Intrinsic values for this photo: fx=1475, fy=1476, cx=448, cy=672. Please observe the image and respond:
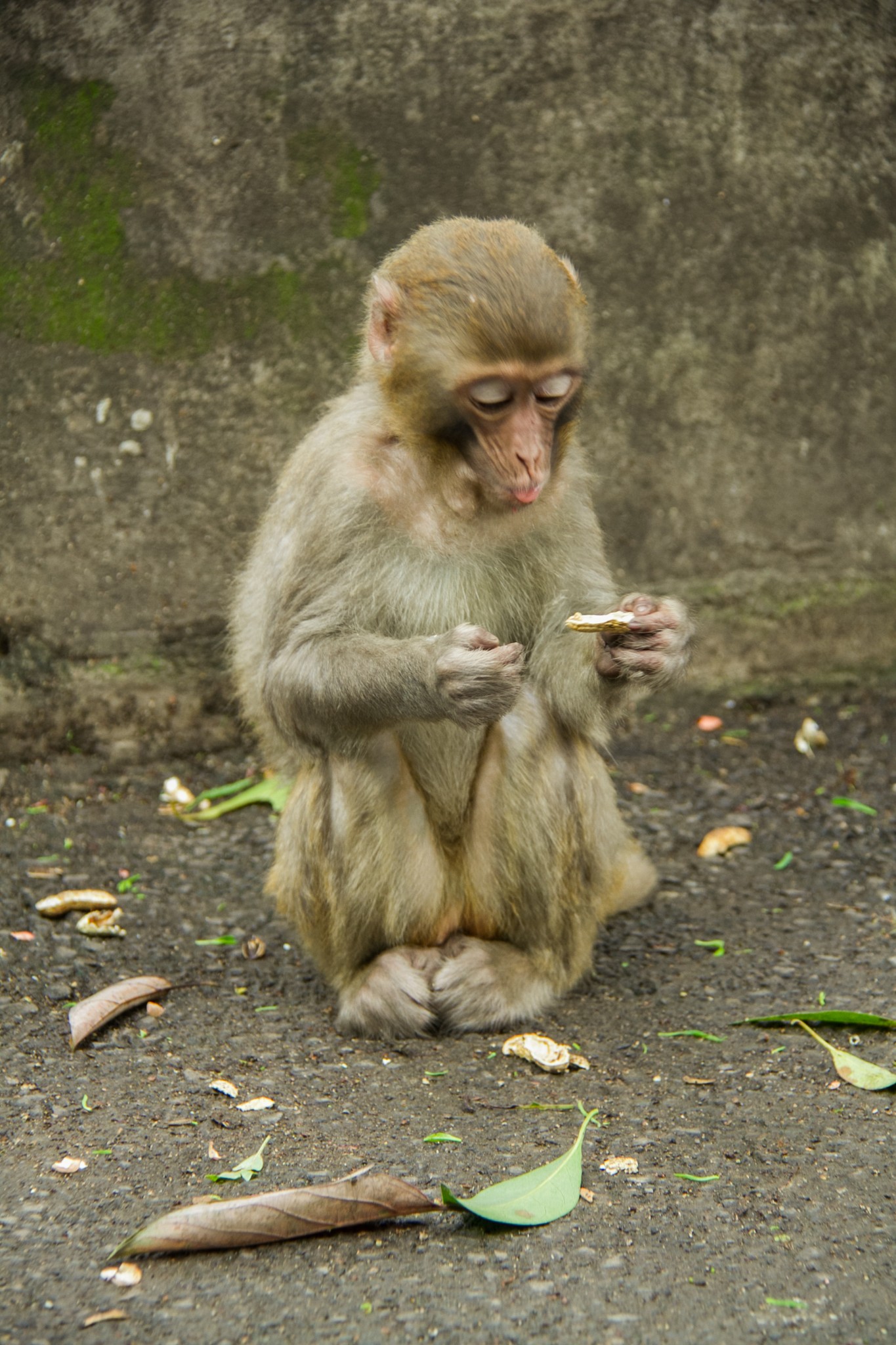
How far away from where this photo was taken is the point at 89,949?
471cm

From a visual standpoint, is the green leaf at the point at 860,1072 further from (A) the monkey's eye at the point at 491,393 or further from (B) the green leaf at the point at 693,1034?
(A) the monkey's eye at the point at 491,393

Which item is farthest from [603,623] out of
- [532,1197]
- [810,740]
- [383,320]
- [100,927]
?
[810,740]

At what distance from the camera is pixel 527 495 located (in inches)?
148

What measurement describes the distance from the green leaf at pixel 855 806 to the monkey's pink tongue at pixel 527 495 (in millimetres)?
2601

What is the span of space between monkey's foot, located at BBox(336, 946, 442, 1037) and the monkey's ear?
1.72 metres

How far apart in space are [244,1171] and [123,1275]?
1.53 feet

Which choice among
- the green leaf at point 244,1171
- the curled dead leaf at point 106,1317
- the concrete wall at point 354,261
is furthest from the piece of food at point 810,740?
the curled dead leaf at point 106,1317

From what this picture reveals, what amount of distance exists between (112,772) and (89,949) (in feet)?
4.68

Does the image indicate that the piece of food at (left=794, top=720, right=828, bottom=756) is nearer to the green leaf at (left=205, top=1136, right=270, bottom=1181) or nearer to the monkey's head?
the monkey's head

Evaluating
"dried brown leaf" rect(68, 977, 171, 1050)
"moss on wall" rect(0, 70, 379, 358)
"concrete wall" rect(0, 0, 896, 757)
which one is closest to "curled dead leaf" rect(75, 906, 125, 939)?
"dried brown leaf" rect(68, 977, 171, 1050)

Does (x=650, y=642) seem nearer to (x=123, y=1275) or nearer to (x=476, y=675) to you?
(x=476, y=675)

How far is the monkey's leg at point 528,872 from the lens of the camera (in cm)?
427

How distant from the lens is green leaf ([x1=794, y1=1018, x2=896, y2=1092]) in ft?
12.4

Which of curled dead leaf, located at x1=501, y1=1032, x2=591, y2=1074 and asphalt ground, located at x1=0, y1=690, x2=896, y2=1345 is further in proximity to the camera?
curled dead leaf, located at x1=501, y1=1032, x2=591, y2=1074
